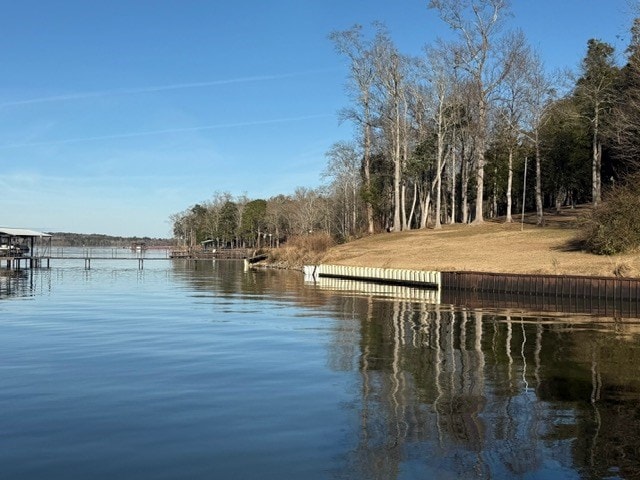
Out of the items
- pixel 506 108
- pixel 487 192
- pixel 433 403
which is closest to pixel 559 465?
pixel 433 403

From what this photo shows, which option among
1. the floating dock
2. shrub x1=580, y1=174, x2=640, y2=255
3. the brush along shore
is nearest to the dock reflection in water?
the brush along shore

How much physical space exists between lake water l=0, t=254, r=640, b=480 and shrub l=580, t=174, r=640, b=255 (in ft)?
59.1

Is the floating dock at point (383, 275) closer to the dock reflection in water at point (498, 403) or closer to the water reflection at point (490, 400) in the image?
the water reflection at point (490, 400)

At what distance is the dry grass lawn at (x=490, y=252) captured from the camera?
3575 centimetres

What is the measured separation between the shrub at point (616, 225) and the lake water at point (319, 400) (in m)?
18.0

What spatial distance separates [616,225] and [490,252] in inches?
405

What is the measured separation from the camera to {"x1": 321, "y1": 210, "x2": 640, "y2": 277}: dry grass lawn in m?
35.8

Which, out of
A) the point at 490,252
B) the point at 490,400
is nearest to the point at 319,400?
the point at 490,400

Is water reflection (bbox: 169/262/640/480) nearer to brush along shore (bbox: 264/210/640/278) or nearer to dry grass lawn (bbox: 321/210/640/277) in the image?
brush along shore (bbox: 264/210/640/278)

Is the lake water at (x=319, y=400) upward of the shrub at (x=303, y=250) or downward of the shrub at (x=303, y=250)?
downward

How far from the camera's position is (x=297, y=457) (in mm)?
7508

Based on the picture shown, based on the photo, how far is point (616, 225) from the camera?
3644cm

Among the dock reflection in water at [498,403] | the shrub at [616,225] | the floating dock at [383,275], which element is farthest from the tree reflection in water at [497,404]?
the floating dock at [383,275]

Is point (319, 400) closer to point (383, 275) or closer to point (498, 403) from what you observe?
point (498, 403)
